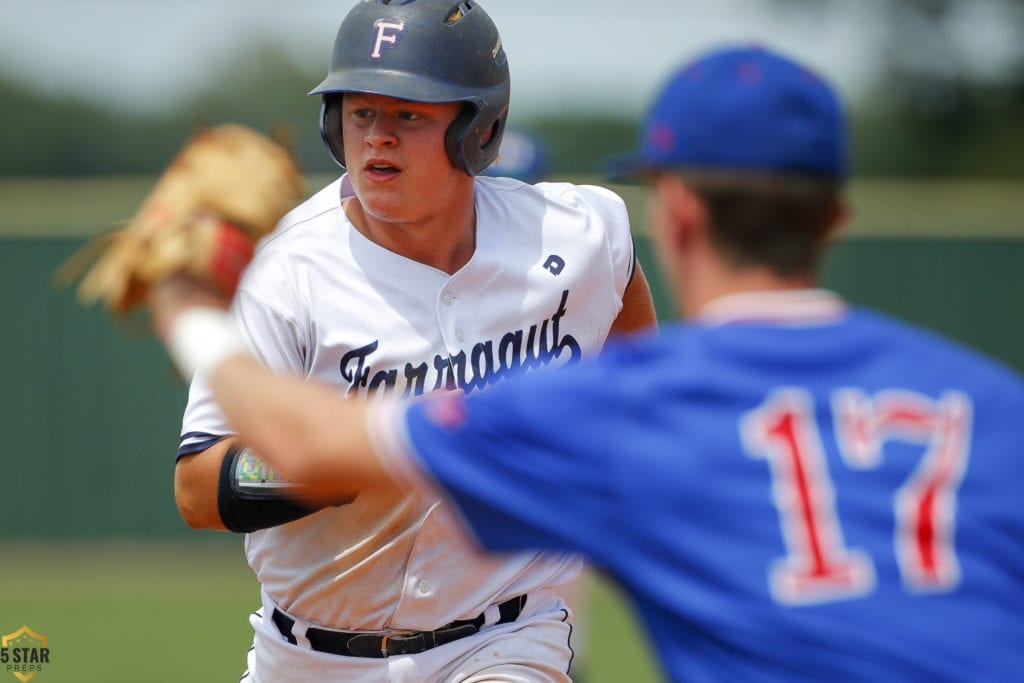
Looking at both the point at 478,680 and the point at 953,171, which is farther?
the point at 953,171

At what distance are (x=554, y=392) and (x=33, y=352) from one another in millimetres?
10093

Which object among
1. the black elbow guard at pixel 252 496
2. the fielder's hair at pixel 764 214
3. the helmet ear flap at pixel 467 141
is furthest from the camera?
the helmet ear flap at pixel 467 141

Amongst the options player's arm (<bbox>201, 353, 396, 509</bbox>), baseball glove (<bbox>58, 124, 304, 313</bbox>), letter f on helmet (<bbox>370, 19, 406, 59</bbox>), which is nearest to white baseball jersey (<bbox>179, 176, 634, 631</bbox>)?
letter f on helmet (<bbox>370, 19, 406, 59</bbox>)

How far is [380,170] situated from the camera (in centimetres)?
434

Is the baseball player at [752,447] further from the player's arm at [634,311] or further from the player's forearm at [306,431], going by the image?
the player's arm at [634,311]

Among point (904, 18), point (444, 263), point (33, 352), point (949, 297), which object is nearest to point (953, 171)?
point (904, 18)

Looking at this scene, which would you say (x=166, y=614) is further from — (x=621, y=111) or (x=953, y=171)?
(x=953, y=171)

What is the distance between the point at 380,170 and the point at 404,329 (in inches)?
18.0

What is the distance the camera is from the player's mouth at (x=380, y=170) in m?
4.31

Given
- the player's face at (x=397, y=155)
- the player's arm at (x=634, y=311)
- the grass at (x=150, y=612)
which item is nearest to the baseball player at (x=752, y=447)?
the player's face at (x=397, y=155)

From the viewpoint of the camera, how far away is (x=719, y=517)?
250 centimetres

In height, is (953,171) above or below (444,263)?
below

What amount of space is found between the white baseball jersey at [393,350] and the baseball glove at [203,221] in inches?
46.6

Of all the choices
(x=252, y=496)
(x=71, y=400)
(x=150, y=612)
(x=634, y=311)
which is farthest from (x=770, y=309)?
(x=71, y=400)
